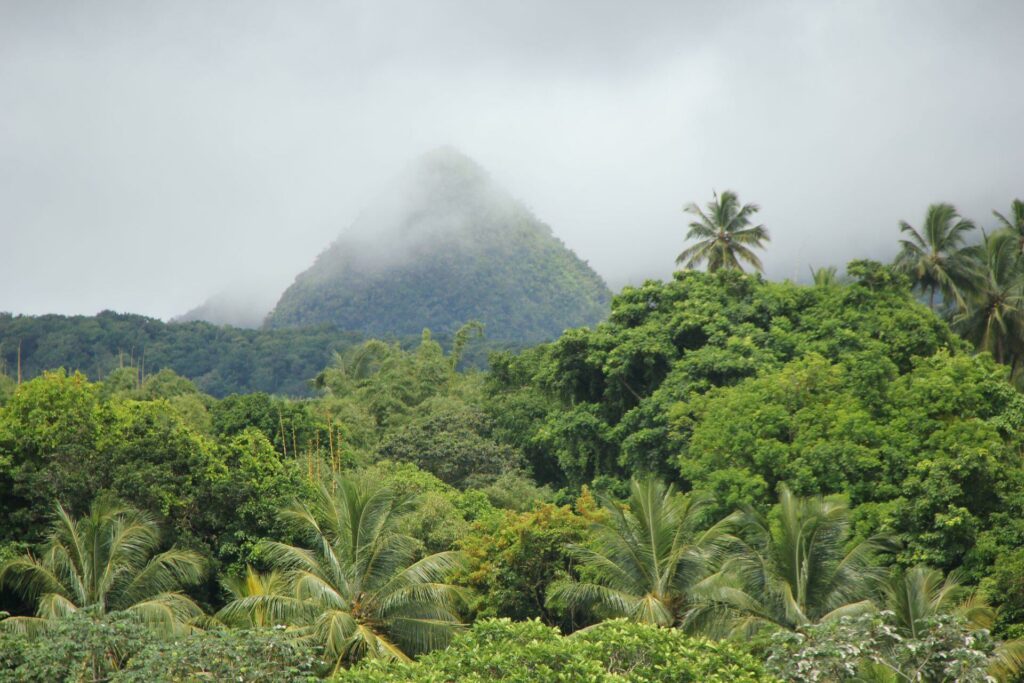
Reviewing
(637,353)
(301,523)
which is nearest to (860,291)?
(637,353)

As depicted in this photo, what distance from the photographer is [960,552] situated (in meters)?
21.2

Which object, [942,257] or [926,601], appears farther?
[942,257]

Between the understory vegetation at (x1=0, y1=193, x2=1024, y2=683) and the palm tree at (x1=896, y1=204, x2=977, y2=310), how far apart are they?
1.00 feet

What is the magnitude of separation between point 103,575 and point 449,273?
106724mm

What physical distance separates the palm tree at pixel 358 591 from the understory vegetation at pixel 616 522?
0.06m

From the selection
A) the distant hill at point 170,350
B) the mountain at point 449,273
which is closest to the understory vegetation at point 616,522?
the distant hill at point 170,350

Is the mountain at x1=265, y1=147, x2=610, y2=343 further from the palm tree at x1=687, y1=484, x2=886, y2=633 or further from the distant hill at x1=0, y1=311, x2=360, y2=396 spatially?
the palm tree at x1=687, y1=484, x2=886, y2=633

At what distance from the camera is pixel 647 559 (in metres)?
21.2

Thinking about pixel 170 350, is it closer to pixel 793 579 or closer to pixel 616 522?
pixel 616 522

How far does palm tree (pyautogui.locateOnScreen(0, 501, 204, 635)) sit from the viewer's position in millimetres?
20391

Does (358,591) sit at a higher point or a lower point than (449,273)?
lower

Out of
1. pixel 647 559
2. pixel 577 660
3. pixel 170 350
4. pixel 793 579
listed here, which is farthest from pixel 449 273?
pixel 577 660

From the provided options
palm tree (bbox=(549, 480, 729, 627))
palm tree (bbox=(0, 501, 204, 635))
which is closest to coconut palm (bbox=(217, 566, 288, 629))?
palm tree (bbox=(0, 501, 204, 635))

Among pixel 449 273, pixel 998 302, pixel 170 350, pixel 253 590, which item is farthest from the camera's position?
pixel 449 273
